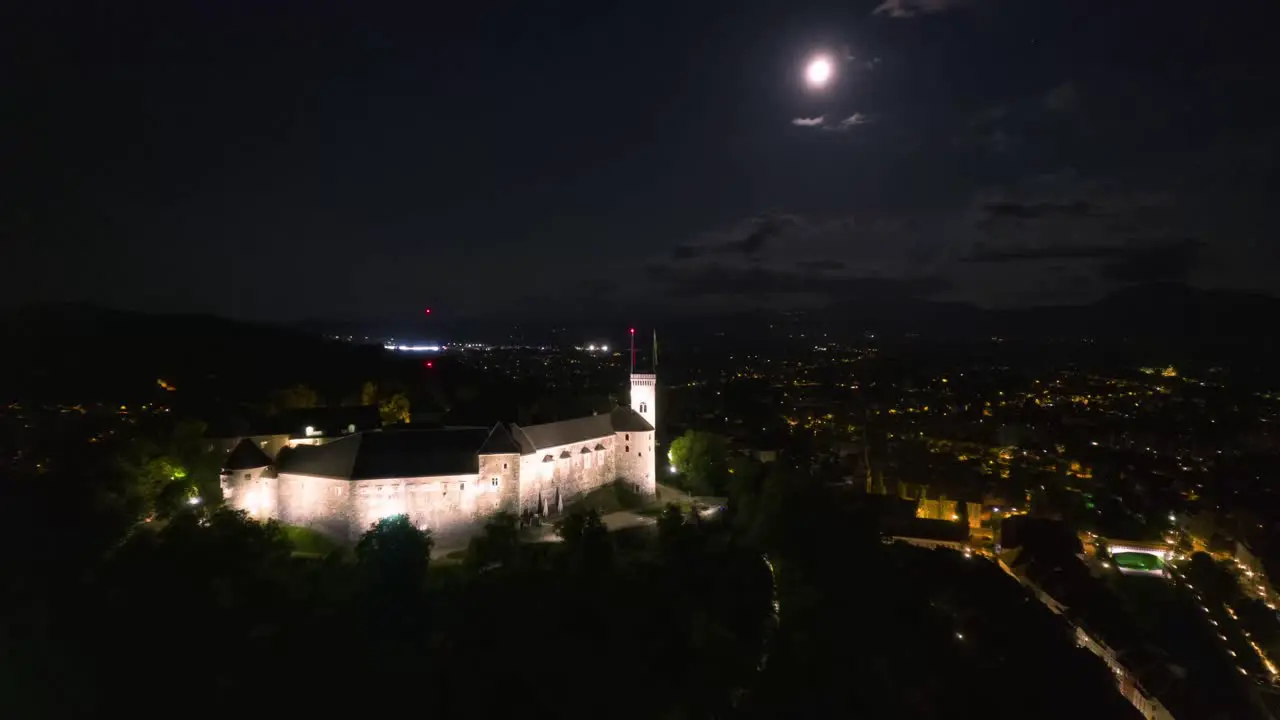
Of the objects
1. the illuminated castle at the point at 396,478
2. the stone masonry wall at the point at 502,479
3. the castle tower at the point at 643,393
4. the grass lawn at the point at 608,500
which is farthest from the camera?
the castle tower at the point at 643,393

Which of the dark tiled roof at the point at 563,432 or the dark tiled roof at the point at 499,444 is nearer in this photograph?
the dark tiled roof at the point at 499,444

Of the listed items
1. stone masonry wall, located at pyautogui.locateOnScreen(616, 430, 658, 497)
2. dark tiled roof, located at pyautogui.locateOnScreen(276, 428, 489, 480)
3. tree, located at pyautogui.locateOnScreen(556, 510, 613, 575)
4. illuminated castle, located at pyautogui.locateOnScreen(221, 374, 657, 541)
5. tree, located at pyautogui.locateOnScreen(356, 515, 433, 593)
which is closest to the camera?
tree, located at pyautogui.locateOnScreen(356, 515, 433, 593)

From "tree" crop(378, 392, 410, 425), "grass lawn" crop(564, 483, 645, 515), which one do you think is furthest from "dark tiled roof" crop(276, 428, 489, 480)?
"tree" crop(378, 392, 410, 425)

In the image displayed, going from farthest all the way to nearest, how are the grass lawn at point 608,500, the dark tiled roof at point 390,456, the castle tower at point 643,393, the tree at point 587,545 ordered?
the castle tower at point 643,393 → the grass lawn at point 608,500 → the dark tiled roof at point 390,456 → the tree at point 587,545

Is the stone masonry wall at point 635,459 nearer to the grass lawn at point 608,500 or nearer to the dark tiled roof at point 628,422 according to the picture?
the dark tiled roof at point 628,422

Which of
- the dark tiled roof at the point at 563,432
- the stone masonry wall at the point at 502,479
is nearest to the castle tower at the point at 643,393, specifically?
the dark tiled roof at the point at 563,432

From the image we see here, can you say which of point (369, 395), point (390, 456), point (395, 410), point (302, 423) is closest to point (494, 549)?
point (390, 456)

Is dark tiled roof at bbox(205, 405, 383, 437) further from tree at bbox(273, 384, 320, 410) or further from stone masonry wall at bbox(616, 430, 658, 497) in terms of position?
stone masonry wall at bbox(616, 430, 658, 497)

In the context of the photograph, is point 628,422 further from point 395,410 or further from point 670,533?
point 395,410
